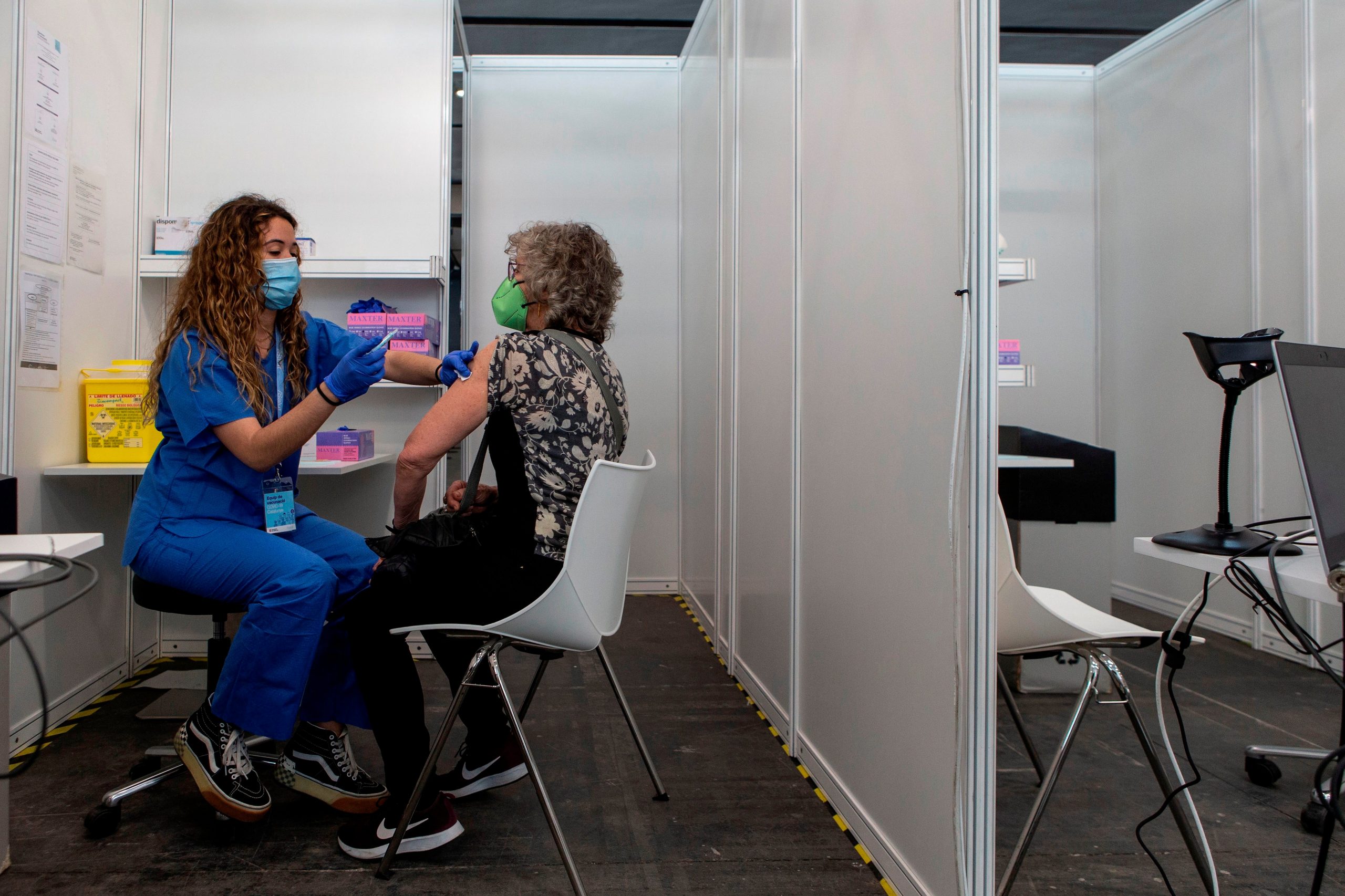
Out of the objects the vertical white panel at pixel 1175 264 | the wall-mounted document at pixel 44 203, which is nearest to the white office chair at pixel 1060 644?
the vertical white panel at pixel 1175 264

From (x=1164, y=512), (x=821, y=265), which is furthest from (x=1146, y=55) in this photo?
(x=821, y=265)

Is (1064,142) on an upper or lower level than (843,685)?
upper

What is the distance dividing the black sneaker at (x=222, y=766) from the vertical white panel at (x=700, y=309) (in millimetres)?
1923

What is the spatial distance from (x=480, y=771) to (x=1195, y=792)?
68.5 inches

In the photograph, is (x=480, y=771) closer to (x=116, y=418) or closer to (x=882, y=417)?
(x=882, y=417)

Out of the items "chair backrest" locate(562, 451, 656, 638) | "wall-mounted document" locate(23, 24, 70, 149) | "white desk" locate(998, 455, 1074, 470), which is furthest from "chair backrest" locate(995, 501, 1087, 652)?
"wall-mounted document" locate(23, 24, 70, 149)

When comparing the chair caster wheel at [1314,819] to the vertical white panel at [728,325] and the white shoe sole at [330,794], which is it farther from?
the white shoe sole at [330,794]

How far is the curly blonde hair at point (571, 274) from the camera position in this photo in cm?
181

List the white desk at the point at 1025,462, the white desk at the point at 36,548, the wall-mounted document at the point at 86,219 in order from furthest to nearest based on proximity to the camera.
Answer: the wall-mounted document at the point at 86,219, the white desk at the point at 1025,462, the white desk at the point at 36,548

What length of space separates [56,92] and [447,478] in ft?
5.82

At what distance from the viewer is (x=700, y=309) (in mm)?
3711

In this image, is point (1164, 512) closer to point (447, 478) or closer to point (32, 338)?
point (447, 478)

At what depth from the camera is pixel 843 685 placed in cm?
191

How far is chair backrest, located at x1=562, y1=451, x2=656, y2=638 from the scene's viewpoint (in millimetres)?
1563
